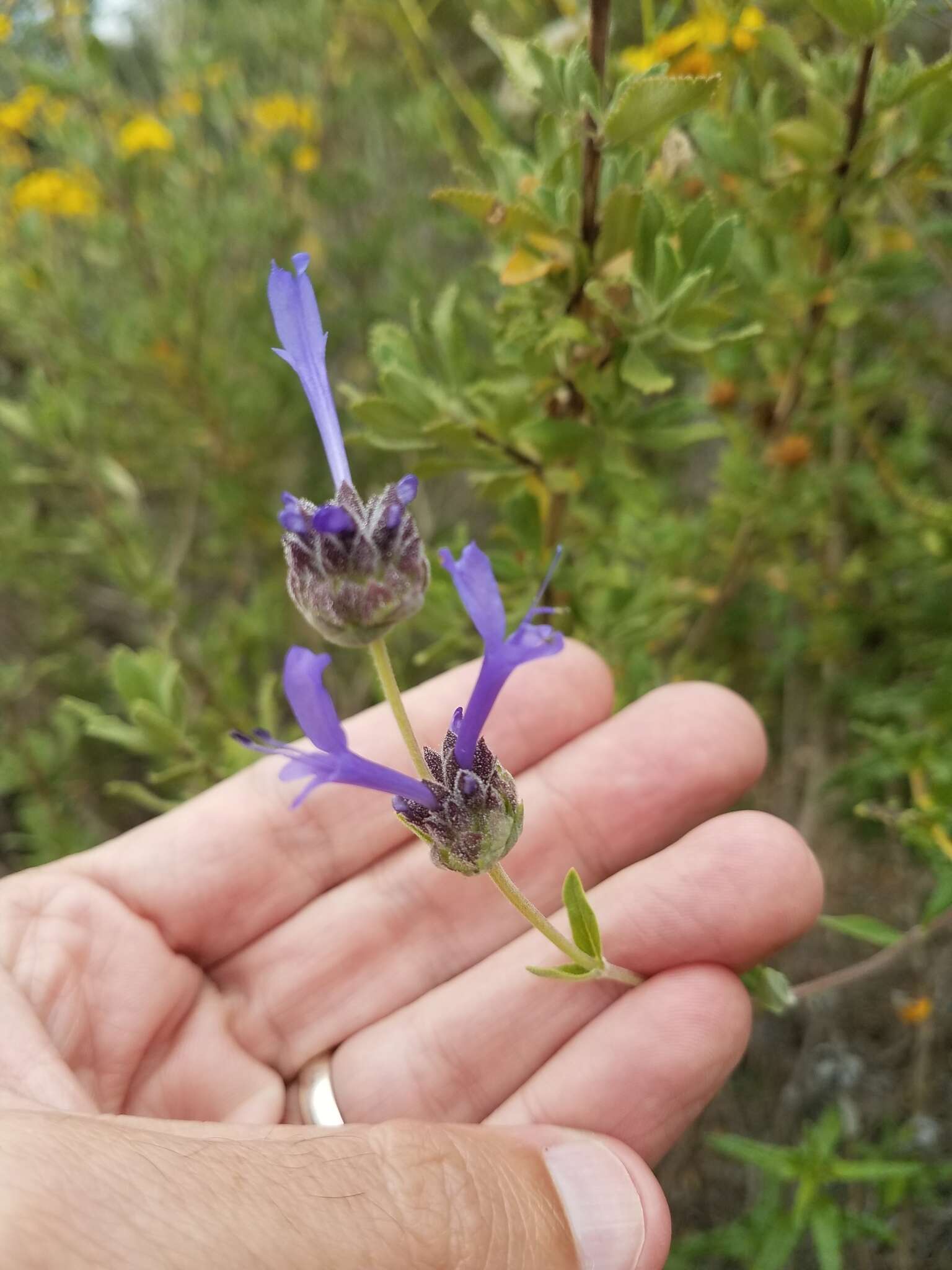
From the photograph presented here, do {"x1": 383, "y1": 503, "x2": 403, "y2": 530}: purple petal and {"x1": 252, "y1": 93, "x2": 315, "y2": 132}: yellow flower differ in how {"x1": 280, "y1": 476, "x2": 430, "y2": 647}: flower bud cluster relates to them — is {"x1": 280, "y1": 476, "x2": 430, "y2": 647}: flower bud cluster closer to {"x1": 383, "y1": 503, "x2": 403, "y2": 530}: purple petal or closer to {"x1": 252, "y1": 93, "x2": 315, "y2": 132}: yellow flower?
{"x1": 383, "y1": 503, "x2": 403, "y2": 530}: purple petal

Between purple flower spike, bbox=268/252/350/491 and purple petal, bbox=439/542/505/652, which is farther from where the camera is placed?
purple flower spike, bbox=268/252/350/491

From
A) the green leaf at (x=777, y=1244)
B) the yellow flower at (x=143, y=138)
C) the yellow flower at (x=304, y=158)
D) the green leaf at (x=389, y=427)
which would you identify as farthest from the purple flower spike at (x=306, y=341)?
the yellow flower at (x=304, y=158)

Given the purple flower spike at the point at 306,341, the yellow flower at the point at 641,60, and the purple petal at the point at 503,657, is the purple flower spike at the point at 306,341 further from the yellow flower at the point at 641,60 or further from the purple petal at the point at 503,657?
the yellow flower at the point at 641,60

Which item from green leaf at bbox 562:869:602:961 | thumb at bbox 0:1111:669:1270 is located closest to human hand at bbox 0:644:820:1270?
thumb at bbox 0:1111:669:1270

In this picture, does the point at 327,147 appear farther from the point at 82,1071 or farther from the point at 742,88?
the point at 82,1071

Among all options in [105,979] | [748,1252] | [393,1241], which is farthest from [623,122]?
[748,1252]
